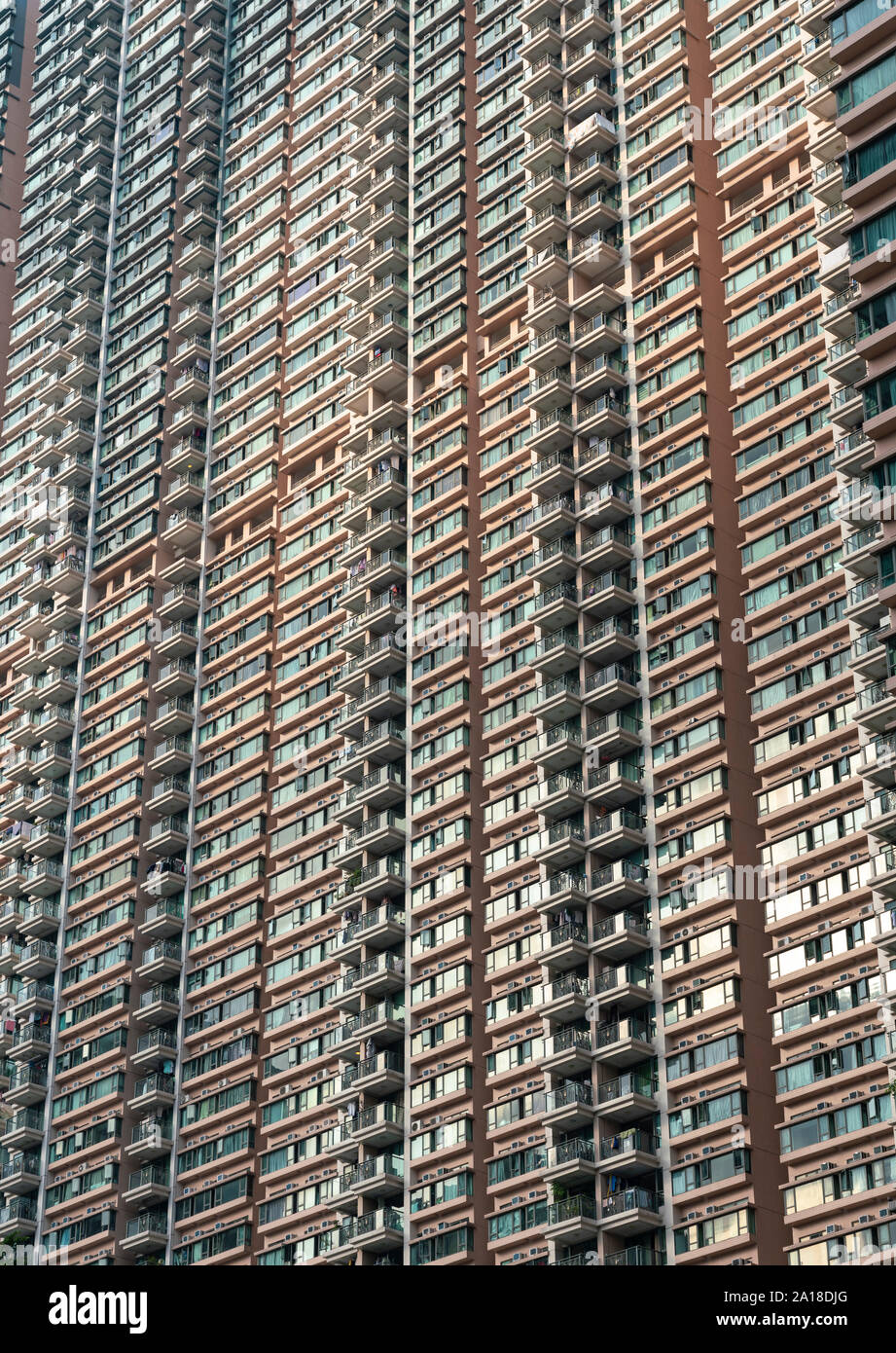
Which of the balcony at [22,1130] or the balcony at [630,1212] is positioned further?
the balcony at [22,1130]

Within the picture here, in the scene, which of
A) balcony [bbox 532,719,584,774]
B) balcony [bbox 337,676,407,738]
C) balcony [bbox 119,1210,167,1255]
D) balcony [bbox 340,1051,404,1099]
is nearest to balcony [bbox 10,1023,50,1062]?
balcony [bbox 119,1210,167,1255]

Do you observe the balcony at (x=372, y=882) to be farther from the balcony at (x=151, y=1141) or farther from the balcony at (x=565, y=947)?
the balcony at (x=151, y=1141)

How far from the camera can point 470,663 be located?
4333 inches

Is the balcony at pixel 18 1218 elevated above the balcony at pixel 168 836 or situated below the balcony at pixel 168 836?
below

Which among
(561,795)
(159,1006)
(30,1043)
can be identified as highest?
(561,795)

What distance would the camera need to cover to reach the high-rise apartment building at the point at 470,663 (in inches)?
3415

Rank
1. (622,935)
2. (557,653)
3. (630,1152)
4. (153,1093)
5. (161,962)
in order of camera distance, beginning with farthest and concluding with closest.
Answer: (161,962), (153,1093), (557,653), (622,935), (630,1152)

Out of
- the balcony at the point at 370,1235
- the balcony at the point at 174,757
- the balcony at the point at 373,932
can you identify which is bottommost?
the balcony at the point at 370,1235

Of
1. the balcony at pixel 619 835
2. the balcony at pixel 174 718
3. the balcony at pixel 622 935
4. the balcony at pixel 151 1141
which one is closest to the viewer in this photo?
the balcony at pixel 622 935

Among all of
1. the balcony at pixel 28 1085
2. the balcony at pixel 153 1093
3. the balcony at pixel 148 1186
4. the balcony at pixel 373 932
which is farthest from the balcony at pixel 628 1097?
the balcony at pixel 28 1085

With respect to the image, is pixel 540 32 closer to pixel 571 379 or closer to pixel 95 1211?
pixel 571 379

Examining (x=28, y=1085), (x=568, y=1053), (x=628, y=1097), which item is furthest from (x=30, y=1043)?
(x=628, y=1097)

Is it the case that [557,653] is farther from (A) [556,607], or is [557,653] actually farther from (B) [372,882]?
(B) [372,882]
